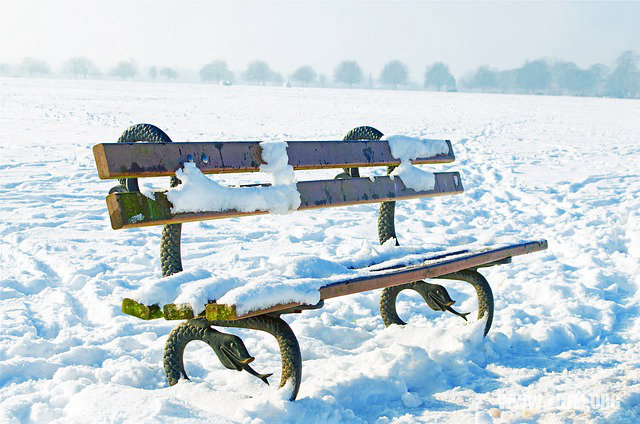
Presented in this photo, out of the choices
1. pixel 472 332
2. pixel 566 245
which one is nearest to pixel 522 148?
pixel 566 245

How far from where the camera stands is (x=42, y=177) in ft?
26.3

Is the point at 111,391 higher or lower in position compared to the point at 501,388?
higher

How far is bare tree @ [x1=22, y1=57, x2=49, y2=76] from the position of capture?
80438 mm

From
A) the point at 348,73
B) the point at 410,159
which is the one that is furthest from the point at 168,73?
the point at 410,159

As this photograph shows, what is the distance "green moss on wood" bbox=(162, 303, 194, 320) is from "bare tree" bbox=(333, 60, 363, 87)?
9422cm

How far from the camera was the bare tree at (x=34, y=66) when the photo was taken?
264 feet

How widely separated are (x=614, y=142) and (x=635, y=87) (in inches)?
3353

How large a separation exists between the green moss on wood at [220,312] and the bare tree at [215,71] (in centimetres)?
8889

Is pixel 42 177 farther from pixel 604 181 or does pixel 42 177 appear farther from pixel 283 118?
pixel 283 118

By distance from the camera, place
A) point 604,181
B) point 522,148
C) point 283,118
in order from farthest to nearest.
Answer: point 283,118 → point 522,148 → point 604,181

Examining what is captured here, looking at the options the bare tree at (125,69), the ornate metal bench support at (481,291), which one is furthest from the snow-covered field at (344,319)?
the bare tree at (125,69)

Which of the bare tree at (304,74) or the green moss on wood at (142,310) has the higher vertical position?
the bare tree at (304,74)

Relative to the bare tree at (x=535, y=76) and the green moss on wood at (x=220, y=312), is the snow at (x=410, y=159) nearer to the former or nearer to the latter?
the green moss on wood at (x=220, y=312)

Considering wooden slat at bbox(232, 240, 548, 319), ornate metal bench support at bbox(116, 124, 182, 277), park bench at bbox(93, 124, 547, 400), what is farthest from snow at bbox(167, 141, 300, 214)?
wooden slat at bbox(232, 240, 548, 319)
